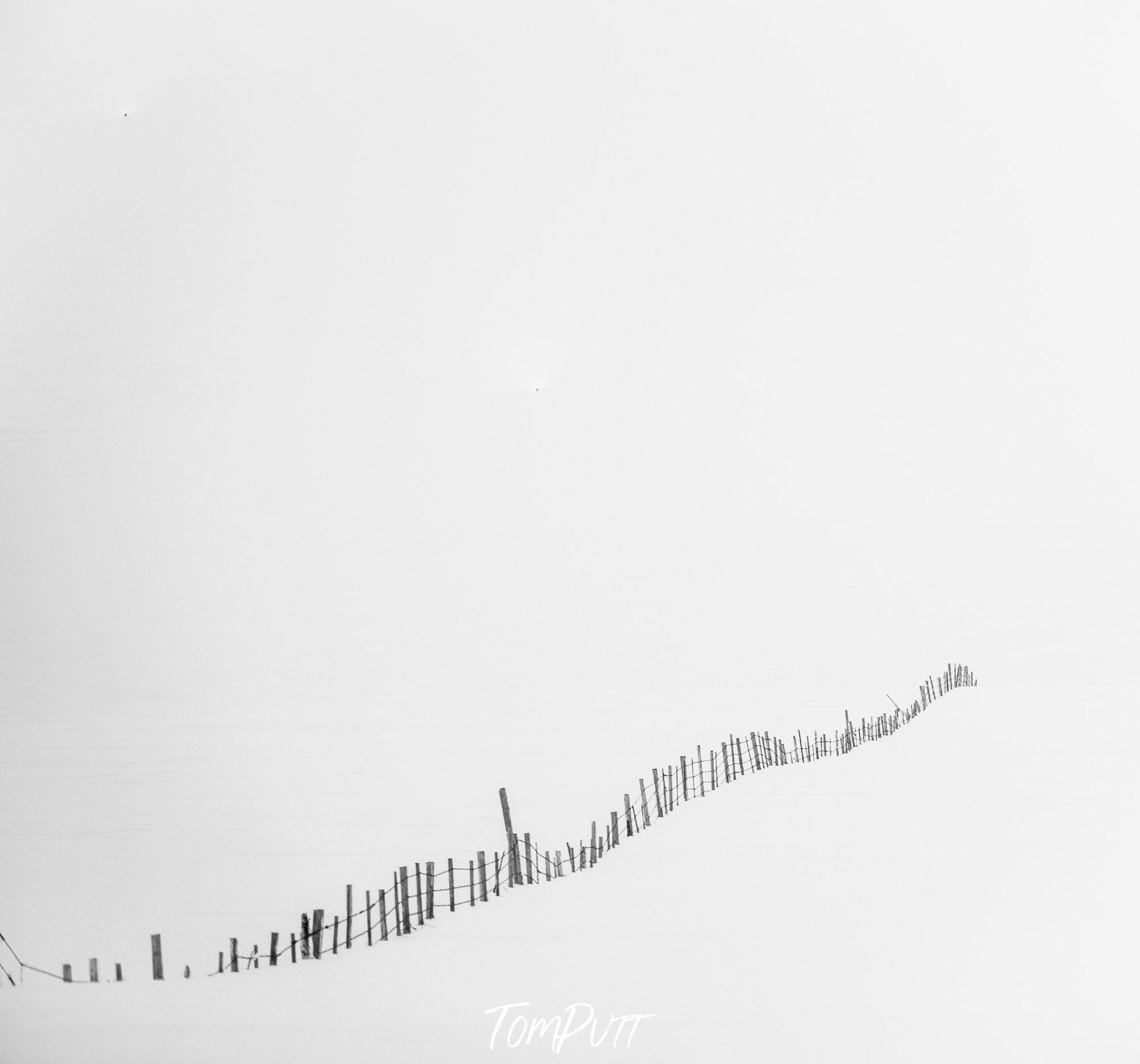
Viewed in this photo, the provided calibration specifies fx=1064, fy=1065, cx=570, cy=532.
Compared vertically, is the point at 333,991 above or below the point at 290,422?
below

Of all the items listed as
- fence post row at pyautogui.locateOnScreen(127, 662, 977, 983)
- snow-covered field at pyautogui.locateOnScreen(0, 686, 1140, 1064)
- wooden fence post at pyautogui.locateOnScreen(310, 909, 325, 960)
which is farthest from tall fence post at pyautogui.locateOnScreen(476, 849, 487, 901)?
wooden fence post at pyautogui.locateOnScreen(310, 909, 325, 960)

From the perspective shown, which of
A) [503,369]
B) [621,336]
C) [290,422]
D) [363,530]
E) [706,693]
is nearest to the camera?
[706,693]

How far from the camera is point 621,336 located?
183625mm

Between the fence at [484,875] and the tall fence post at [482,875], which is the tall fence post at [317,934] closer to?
the fence at [484,875]

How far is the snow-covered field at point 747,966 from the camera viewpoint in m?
6.00

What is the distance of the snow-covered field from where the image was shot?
6.00 metres

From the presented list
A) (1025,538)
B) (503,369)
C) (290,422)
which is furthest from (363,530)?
(503,369)

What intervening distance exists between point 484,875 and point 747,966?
123 inches

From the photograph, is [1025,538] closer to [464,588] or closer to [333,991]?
[464,588]

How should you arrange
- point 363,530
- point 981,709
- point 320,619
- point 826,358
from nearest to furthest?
point 981,709 < point 320,619 < point 363,530 < point 826,358

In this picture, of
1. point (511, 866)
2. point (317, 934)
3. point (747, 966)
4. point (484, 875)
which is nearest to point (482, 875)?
point (484, 875)

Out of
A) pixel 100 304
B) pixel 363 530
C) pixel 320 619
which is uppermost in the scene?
pixel 100 304

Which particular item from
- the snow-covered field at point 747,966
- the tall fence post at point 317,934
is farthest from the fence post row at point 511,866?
the snow-covered field at point 747,966

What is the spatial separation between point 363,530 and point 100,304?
100114 millimetres
